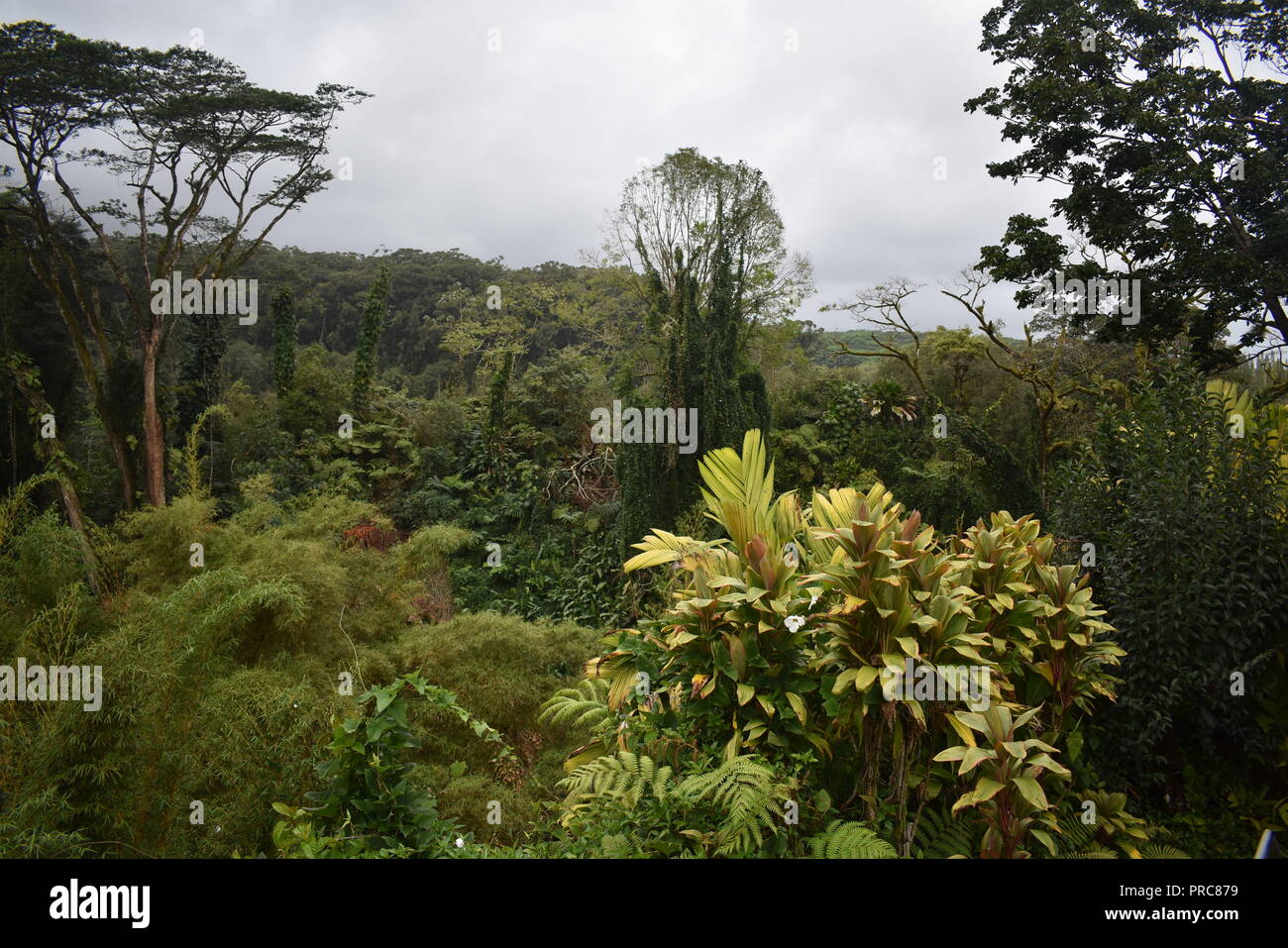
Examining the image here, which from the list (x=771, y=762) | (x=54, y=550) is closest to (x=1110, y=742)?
(x=771, y=762)

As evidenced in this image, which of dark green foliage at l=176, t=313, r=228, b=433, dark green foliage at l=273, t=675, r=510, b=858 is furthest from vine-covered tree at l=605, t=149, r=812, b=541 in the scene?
dark green foliage at l=176, t=313, r=228, b=433

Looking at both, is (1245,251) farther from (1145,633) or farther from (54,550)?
(54,550)

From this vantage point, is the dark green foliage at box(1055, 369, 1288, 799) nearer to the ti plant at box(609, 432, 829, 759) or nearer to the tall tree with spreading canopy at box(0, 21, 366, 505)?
the ti plant at box(609, 432, 829, 759)

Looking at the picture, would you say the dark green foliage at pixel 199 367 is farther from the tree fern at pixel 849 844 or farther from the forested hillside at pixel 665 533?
the tree fern at pixel 849 844

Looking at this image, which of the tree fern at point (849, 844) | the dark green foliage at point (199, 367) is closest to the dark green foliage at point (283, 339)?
the dark green foliage at point (199, 367)

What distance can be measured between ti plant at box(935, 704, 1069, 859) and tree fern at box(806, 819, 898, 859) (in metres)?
0.24

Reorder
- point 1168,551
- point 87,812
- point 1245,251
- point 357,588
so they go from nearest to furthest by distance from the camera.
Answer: point 87,812, point 1168,551, point 357,588, point 1245,251

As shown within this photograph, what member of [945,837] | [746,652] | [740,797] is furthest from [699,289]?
[740,797]

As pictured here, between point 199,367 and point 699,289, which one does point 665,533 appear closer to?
point 699,289

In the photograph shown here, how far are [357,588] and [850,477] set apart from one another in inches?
269

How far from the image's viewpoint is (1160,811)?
305 cm

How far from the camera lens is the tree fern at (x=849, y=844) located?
1.91 m

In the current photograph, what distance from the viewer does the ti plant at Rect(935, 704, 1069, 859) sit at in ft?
6.14

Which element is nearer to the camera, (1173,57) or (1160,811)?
(1160,811)
